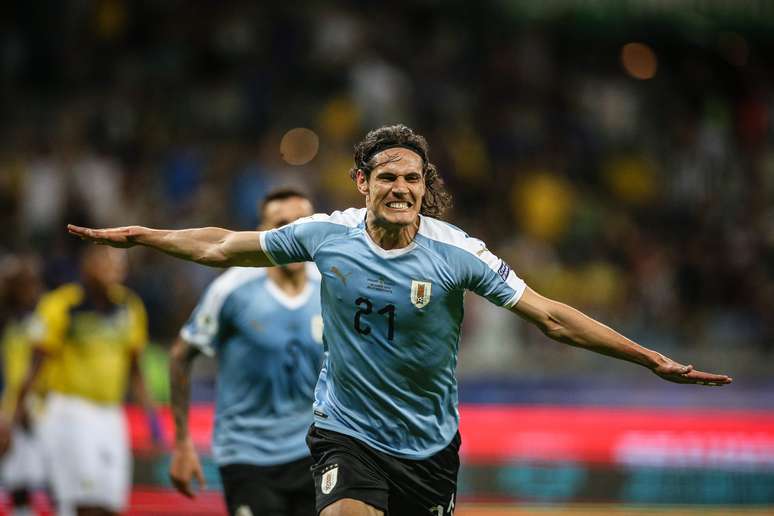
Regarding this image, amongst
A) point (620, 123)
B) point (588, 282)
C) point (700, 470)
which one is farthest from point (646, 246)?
point (700, 470)

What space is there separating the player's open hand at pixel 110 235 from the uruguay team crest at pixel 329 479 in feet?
4.27

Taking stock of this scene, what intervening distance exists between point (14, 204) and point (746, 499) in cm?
879

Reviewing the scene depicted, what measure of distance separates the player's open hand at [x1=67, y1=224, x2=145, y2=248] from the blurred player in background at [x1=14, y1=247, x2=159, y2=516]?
136 inches

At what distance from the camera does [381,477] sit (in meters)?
5.38

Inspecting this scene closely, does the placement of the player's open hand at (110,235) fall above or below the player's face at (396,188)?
below

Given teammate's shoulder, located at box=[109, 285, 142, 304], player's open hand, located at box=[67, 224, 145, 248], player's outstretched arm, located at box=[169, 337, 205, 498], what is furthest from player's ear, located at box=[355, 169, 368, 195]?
teammate's shoulder, located at box=[109, 285, 142, 304]

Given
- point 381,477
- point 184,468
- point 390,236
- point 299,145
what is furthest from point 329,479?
point 299,145

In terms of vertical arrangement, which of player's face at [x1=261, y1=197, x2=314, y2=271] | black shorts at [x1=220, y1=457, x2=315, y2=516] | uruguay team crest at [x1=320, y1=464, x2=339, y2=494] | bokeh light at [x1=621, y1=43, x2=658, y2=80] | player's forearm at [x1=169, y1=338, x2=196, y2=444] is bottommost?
black shorts at [x1=220, y1=457, x2=315, y2=516]

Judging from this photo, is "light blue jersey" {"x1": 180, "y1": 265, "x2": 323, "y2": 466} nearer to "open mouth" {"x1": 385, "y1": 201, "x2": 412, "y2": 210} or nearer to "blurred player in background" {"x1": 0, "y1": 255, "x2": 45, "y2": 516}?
"open mouth" {"x1": 385, "y1": 201, "x2": 412, "y2": 210}

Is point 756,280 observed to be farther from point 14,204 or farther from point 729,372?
point 14,204

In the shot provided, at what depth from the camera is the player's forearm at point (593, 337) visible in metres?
5.23

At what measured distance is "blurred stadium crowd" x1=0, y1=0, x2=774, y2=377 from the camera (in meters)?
14.5

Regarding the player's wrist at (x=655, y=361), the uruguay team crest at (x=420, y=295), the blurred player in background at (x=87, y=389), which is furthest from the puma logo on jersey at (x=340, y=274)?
the blurred player in background at (x=87, y=389)

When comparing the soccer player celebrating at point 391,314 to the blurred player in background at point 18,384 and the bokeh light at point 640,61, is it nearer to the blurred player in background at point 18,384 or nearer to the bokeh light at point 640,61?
the blurred player in background at point 18,384
